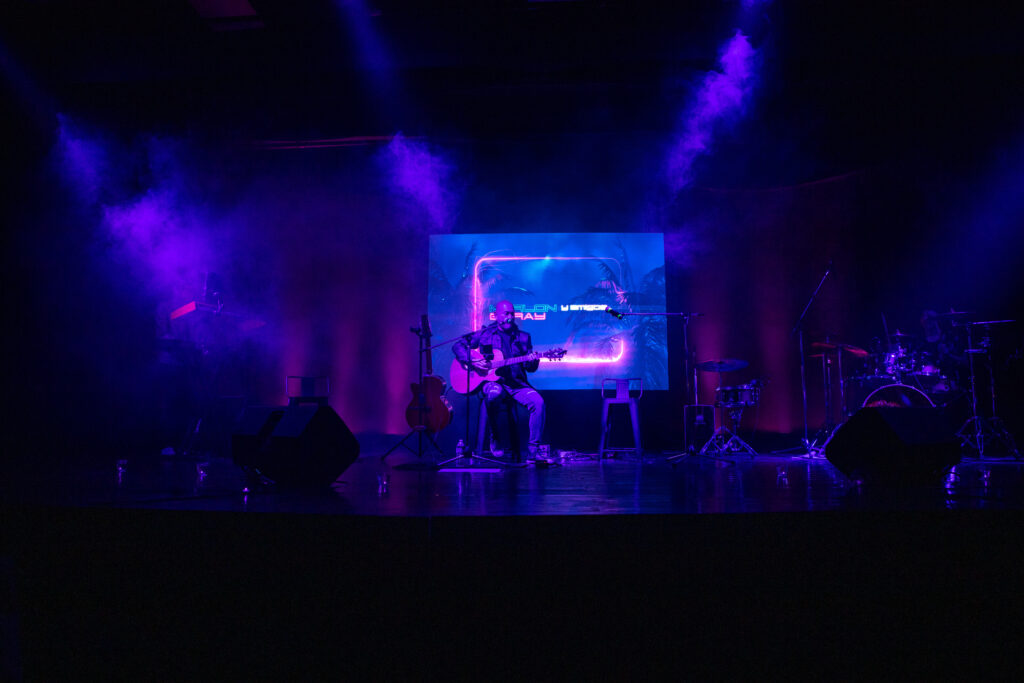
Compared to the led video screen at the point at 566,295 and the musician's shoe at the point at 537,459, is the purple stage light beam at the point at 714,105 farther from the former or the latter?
the musician's shoe at the point at 537,459

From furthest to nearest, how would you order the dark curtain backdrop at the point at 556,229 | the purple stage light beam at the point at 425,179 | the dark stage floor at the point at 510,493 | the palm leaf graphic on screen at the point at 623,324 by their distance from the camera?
the purple stage light beam at the point at 425,179 → the palm leaf graphic on screen at the point at 623,324 → the dark curtain backdrop at the point at 556,229 → the dark stage floor at the point at 510,493

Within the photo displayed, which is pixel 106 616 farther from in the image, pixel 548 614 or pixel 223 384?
pixel 223 384

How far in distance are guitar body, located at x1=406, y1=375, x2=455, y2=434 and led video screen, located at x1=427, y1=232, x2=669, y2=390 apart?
1122 millimetres

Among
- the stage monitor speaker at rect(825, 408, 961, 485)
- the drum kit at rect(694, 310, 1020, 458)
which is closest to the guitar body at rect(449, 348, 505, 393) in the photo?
the drum kit at rect(694, 310, 1020, 458)

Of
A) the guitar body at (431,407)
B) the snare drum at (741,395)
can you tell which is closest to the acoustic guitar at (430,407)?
the guitar body at (431,407)

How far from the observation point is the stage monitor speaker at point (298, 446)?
322 cm

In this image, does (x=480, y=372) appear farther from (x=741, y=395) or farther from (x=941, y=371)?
(x=941, y=371)

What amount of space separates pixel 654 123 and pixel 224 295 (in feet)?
19.5

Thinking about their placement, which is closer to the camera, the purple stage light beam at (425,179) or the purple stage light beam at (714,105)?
the purple stage light beam at (714,105)

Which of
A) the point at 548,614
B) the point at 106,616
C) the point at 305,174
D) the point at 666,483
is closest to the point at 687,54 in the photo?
the point at 666,483

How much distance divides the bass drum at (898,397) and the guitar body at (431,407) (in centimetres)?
451

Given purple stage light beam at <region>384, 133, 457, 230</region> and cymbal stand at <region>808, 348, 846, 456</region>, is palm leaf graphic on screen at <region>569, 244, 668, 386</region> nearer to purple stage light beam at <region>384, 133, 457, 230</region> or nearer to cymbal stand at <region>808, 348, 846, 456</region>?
cymbal stand at <region>808, 348, 846, 456</region>

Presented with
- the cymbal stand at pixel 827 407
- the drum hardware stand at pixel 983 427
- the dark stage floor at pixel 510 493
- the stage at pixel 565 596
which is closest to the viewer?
the stage at pixel 565 596

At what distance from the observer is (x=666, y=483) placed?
347 centimetres
